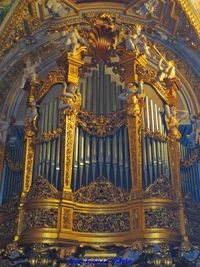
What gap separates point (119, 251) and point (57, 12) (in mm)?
5594

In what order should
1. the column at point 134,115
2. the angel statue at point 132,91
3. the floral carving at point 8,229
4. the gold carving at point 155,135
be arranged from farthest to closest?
the angel statue at point 132,91, the gold carving at point 155,135, the column at point 134,115, the floral carving at point 8,229

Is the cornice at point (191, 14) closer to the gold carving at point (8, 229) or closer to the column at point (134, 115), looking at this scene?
the column at point (134, 115)

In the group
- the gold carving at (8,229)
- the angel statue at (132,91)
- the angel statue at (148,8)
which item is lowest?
the gold carving at (8,229)

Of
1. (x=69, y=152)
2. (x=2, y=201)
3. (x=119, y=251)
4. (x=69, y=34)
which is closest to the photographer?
(x=119, y=251)

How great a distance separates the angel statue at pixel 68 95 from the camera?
31.3ft

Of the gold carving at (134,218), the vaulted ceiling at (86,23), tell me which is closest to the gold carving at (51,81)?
the vaulted ceiling at (86,23)

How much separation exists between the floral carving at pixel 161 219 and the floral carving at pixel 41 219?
156 cm

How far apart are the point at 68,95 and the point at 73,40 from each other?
1.49 meters

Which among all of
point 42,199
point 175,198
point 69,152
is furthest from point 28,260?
point 175,198

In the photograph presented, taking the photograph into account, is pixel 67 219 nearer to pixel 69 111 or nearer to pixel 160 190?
pixel 160 190

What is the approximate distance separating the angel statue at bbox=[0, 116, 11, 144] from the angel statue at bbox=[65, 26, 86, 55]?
81.5 inches

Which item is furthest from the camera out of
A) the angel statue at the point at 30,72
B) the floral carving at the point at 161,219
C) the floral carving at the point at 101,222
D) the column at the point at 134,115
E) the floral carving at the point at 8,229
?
the angel statue at the point at 30,72

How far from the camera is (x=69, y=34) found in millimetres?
10594

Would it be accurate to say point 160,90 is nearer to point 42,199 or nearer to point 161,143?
point 161,143
